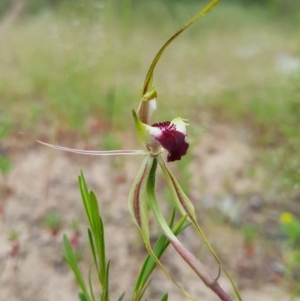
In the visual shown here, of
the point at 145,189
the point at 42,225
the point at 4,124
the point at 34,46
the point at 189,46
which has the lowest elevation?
the point at 189,46

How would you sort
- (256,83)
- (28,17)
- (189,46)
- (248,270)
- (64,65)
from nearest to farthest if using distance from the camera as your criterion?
1. (248,270)
2. (64,65)
3. (256,83)
4. (28,17)
5. (189,46)

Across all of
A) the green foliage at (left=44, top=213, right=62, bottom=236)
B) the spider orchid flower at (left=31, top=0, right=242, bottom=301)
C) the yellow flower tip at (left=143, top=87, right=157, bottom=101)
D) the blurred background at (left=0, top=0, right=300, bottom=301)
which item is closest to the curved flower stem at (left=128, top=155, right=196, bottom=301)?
the spider orchid flower at (left=31, top=0, right=242, bottom=301)

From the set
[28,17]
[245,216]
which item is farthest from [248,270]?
[28,17]


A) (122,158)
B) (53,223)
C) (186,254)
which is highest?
(186,254)

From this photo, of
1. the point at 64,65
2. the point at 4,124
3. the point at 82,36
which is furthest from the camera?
the point at 64,65

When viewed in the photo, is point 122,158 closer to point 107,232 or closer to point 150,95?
point 107,232

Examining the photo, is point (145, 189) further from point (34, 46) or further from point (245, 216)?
point (34, 46)

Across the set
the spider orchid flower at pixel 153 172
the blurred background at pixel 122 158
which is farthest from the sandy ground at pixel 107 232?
the spider orchid flower at pixel 153 172

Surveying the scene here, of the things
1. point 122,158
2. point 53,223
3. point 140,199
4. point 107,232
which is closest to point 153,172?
point 140,199
